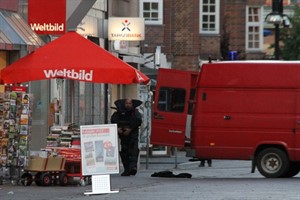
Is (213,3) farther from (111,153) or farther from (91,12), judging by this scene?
(111,153)

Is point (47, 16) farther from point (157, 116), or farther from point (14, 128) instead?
point (157, 116)

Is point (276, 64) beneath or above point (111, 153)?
above

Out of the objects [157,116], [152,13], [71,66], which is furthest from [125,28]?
[152,13]

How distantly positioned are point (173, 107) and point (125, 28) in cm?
404

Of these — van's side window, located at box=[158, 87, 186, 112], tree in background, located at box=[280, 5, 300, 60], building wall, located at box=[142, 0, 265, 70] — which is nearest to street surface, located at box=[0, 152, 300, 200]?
van's side window, located at box=[158, 87, 186, 112]

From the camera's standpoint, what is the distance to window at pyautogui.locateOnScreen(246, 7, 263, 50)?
61.1 m

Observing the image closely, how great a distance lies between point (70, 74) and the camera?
67.0ft

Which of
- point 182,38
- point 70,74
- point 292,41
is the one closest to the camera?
point 70,74

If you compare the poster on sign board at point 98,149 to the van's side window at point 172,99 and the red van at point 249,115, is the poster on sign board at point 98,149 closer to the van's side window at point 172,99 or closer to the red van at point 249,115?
the red van at point 249,115

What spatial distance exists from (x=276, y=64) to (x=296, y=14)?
37017 millimetres

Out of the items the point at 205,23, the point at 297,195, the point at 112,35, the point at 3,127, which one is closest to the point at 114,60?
the point at 3,127

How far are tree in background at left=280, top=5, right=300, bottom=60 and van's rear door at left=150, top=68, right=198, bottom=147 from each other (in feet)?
112

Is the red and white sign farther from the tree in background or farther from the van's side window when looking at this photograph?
the tree in background

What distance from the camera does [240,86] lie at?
24.7 m
